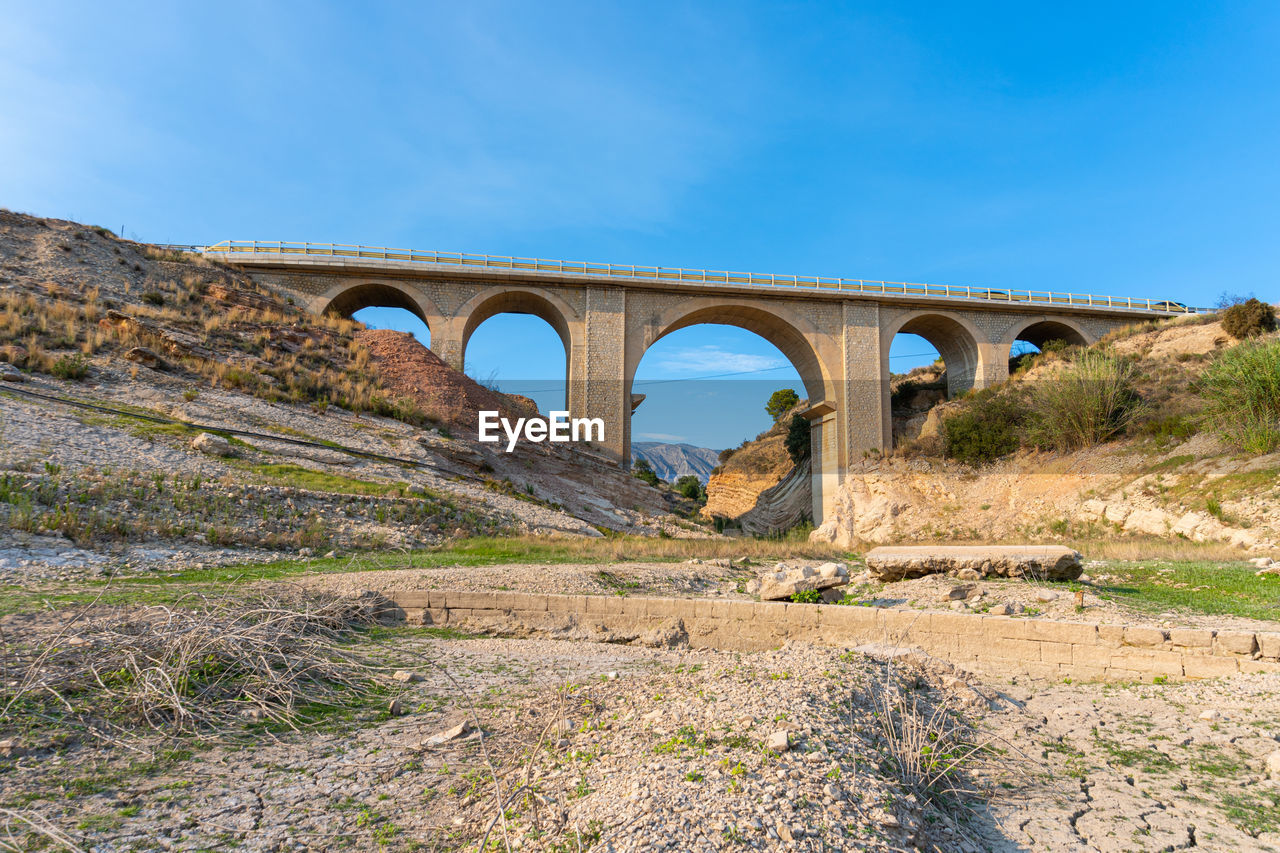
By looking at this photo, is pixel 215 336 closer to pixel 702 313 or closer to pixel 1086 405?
pixel 702 313

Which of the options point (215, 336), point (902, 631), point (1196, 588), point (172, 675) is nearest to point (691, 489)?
point (215, 336)

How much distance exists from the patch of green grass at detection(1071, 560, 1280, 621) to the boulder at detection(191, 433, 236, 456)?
1383 centimetres

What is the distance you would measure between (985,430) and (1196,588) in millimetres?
16856

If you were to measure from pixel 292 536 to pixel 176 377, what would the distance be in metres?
9.00

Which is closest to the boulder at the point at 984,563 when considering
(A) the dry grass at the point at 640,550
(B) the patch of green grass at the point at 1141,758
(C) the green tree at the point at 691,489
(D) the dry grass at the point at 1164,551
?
(B) the patch of green grass at the point at 1141,758

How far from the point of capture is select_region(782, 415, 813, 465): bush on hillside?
109 feet

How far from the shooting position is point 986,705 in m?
4.31

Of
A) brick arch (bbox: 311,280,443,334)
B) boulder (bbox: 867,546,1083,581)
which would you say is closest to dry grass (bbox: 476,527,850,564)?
boulder (bbox: 867,546,1083,581)

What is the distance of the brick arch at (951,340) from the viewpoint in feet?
93.5

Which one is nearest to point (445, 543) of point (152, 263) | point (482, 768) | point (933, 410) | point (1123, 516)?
point (482, 768)

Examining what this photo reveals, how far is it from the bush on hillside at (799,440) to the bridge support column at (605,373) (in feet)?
38.4

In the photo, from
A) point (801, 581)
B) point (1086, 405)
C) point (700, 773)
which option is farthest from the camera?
point (1086, 405)

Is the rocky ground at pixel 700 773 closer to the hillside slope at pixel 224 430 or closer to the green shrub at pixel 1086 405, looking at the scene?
the hillside slope at pixel 224 430

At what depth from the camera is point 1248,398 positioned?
51.7 feet
